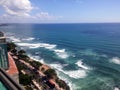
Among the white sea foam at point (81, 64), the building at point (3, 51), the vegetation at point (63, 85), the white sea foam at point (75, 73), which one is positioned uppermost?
the building at point (3, 51)

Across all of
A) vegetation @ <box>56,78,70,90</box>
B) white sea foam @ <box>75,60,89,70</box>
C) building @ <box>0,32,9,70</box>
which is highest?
building @ <box>0,32,9,70</box>

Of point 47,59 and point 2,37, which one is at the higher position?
point 2,37

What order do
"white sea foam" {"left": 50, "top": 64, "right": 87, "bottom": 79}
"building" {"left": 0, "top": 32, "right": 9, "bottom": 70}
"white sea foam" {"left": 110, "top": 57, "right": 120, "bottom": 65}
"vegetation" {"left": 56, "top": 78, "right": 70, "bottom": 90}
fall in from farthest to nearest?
"white sea foam" {"left": 110, "top": 57, "right": 120, "bottom": 65} < "white sea foam" {"left": 50, "top": 64, "right": 87, "bottom": 79} < "vegetation" {"left": 56, "top": 78, "right": 70, "bottom": 90} < "building" {"left": 0, "top": 32, "right": 9, "bottom": 70}

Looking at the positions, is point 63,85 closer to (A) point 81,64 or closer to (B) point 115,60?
(A) point 81,64

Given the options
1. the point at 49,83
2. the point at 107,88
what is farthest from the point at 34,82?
the point at 107,88

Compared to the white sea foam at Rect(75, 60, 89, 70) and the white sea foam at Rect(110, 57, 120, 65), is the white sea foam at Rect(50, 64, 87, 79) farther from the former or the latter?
the white sea foam at Rect(110, 57, 120, 65)

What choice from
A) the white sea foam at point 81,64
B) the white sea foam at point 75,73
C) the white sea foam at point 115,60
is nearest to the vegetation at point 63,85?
the white sea foam at point 75,73

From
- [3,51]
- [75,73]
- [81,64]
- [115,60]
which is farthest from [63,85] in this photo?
[3,51]

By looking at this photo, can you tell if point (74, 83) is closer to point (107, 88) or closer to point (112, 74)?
point (107, 88)

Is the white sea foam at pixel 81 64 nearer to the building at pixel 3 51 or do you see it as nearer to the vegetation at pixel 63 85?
the vegetation at pixel 63 85

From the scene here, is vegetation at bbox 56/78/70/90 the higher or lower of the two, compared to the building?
lower


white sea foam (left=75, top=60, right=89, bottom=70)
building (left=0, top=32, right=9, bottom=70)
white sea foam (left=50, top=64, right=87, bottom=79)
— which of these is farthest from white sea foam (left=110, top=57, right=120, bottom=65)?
building (left=0, top=32, right=9, bottom=70)
